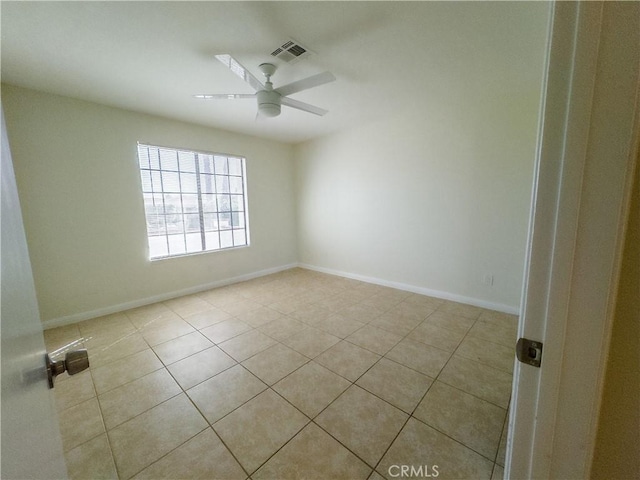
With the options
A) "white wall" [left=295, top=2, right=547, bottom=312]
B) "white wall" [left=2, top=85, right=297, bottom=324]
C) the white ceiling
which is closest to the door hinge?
the white ceiling

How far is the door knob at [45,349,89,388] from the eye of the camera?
58 centimetres

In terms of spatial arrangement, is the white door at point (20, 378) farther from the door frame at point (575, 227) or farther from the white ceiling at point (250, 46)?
the white ceiling at point (250, 46)

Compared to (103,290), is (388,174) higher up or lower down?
higher up

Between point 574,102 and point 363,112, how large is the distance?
3047 mm

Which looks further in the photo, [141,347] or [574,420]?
[141,347]

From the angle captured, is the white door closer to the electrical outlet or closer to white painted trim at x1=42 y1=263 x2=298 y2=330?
white painted trim at x1=42 y1=263 x2=298 y2=330

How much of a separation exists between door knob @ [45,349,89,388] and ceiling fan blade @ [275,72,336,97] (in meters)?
2.00

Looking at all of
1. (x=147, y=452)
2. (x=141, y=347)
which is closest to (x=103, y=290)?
(x=141, y=347)

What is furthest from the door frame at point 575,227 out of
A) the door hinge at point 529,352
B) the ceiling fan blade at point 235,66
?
the ceiling fan blade at point 235,66

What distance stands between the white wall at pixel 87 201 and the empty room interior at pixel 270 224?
0.02 meters

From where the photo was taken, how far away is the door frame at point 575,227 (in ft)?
1.32

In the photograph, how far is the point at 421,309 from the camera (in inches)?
112

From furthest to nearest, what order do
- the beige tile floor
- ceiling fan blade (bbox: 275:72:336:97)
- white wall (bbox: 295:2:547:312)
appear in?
white wall (bbox: 295:2:547:312)
ceiling fan blade (bbox: 275:72:336:97)
the beige tile floor

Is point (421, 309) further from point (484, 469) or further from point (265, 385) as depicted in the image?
point (265, 385)
